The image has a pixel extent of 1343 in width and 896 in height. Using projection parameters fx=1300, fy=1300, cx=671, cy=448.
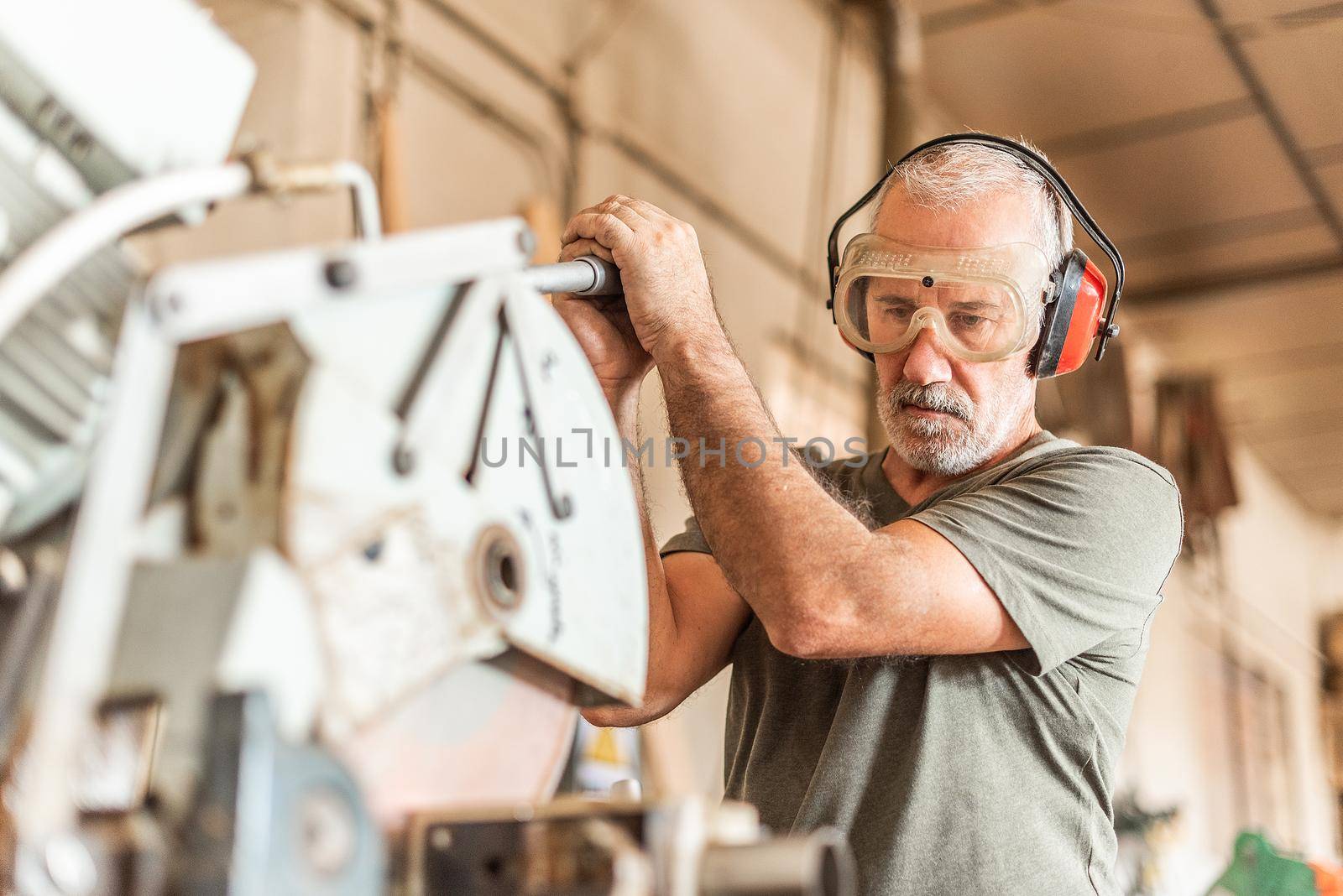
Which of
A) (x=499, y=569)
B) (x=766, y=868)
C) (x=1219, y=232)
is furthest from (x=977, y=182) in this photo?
(x=1219, y=232)

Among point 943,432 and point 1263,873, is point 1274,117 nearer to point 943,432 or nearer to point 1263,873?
point 1263,873

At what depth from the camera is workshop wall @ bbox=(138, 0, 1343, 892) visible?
2.52 meters

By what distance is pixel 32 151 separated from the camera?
2.41ft

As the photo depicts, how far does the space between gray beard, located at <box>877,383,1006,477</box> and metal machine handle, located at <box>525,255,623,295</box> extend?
46cm

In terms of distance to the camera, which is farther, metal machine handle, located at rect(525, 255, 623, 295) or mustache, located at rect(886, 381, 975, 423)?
mustache, located at rect(886, 381, 975, 423)

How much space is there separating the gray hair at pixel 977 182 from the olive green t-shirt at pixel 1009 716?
12.0 inches

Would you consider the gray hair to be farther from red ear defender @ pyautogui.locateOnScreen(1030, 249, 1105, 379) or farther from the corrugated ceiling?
the corrugated ceiling

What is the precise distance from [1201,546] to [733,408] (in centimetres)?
585

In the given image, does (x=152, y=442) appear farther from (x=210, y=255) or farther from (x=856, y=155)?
(x=856, y=155)

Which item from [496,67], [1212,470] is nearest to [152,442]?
[496,67]

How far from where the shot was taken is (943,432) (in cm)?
149

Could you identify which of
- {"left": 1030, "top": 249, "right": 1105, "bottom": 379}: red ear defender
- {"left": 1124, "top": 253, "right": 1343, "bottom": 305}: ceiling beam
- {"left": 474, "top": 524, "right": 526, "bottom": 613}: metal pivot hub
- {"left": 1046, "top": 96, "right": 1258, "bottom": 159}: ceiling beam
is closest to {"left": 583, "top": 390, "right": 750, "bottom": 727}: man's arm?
{"left": 1030, "top": 249, "right": 1105, "bottom": 379}: red ear defender

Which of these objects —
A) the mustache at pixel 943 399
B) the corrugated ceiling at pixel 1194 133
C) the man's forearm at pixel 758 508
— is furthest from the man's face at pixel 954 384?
the corrugated ceiling at pixel 1194 133

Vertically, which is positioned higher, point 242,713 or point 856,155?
point 856,155
